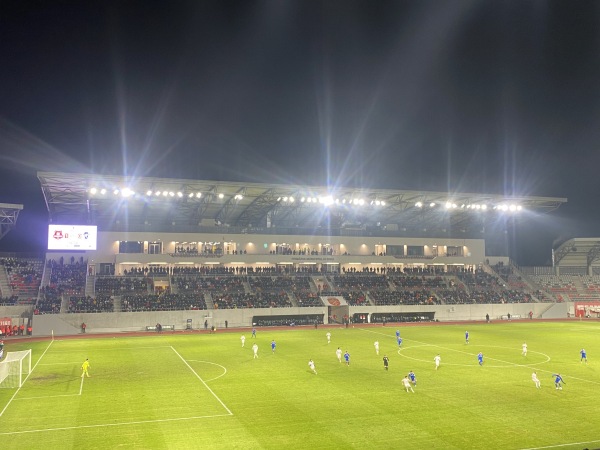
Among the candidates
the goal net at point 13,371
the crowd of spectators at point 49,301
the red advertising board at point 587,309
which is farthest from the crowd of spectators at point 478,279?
the goal net at point 13,371

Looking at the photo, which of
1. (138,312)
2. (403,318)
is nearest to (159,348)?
(138,312)

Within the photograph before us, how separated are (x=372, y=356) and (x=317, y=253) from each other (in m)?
42.7

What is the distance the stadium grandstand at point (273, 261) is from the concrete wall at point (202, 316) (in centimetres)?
14

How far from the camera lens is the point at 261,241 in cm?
7981

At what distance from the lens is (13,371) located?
31.3m

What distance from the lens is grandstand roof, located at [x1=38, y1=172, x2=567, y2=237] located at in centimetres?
6349

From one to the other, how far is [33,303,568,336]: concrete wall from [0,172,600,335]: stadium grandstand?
0.46 feet

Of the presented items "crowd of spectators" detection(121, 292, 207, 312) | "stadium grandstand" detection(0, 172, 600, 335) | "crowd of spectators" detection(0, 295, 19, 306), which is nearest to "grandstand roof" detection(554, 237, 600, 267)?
"stadium grandstand" detection(0, 172, 600, 335)

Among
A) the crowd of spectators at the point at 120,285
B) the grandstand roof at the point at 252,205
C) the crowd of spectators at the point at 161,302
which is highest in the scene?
the grandstand roof at the point at 252,205

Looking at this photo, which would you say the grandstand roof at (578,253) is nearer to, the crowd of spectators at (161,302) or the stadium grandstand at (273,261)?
the stadium grandstand at (273,261)

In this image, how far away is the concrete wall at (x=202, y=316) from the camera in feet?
188

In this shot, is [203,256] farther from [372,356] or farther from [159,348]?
[372,356]

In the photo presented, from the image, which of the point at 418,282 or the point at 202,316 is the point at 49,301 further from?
the point at 418,282

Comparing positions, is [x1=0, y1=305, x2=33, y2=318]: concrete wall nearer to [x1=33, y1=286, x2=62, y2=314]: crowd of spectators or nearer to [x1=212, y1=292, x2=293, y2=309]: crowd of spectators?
[x1=33, y1=286, x2=62, y2=314]: crowd of spectators
